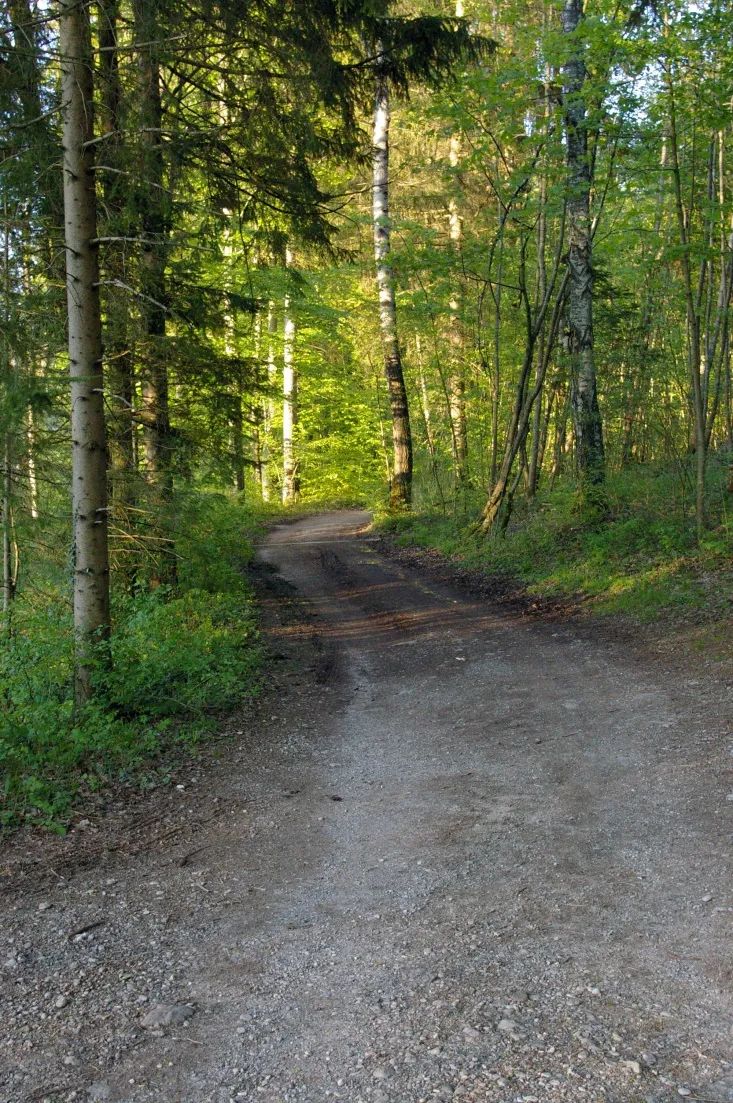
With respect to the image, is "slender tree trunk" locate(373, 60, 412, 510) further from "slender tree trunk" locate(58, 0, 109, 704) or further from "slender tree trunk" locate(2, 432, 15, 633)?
"slender tree trunk" locate(58, 0, 109, 704)

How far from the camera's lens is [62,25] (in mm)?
6531

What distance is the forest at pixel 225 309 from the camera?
6.80 m

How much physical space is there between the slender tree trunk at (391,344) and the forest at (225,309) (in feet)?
7.81

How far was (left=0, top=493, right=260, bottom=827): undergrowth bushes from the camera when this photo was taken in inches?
224

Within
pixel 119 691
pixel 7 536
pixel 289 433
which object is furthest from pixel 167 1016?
pixel 289 433

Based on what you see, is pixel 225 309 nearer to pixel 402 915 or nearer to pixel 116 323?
pixel 116 323

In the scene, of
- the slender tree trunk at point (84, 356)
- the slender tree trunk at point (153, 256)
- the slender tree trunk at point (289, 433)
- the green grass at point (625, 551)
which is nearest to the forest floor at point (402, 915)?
the slender tree trunk at point (84, 356)

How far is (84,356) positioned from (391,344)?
49.2 ft

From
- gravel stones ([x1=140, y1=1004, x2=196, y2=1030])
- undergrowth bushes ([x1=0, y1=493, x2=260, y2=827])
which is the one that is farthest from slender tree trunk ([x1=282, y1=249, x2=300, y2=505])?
gravel stones ([x1=140, y1=1004, x2=196, y2=1030])

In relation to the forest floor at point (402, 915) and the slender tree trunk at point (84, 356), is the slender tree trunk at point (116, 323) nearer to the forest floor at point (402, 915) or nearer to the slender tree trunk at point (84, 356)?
the slender tree trunk at point (84, 356)

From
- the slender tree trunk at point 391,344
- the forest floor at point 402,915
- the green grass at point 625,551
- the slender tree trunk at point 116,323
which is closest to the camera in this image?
the forest floor at point 402,915

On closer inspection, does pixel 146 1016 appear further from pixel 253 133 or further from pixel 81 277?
pixel 253 133

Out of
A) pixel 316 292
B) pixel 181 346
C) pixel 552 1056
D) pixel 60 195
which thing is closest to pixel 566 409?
pixel 316 292

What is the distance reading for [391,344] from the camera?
68.9ft
